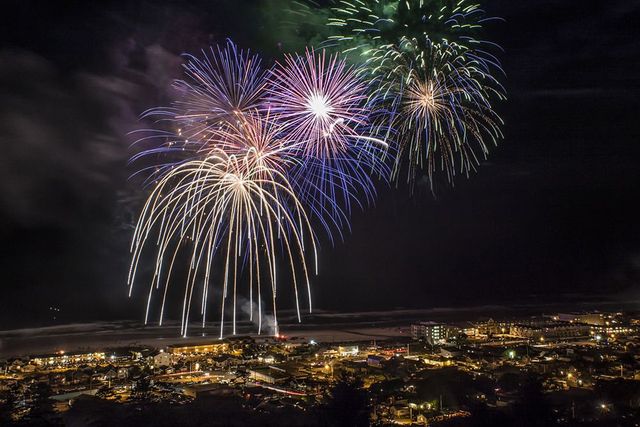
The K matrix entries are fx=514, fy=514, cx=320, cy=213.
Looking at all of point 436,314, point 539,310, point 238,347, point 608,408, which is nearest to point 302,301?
point 436,314

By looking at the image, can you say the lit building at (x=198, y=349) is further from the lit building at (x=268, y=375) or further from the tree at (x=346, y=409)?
the tree at (x=346, y=409)

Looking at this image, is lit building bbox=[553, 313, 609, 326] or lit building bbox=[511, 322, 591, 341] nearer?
lit building bbox=[511, 322, 591, 341]

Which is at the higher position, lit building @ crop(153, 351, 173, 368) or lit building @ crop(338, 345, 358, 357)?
lit building @ crop(153, 351, 173, 368)

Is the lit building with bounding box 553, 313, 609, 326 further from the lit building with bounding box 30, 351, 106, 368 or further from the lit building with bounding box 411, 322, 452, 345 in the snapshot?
the lit building with bounding box 30, 351, 106, 368

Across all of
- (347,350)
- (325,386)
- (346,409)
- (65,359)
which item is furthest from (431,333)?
(346,409)

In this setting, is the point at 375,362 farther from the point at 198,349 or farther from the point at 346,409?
the point at 346,409

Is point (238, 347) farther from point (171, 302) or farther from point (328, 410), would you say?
point (171, 302)

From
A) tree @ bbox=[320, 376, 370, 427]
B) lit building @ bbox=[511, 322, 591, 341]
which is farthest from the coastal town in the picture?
lit building @ bbox=[511, 322, 591, 341]

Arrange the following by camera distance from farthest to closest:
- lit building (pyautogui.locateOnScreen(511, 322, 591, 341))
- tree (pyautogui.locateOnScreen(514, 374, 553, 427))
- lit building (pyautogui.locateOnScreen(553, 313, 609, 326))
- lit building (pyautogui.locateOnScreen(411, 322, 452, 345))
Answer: lit building (pyautogui.locateOnScreen(553, 313, 609, 326)) → lit building (pyautogui.locateOnScreen(511, 322, 591, 341)) → lit building (pyautogui.locateOnScreen(411, 322, 452, 345)) → tree (pyautogui.locateOnScreen(514, 374, 553, 427))

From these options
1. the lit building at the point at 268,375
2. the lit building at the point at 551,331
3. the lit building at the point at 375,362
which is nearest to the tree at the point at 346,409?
the lit building at the point at 268,375
